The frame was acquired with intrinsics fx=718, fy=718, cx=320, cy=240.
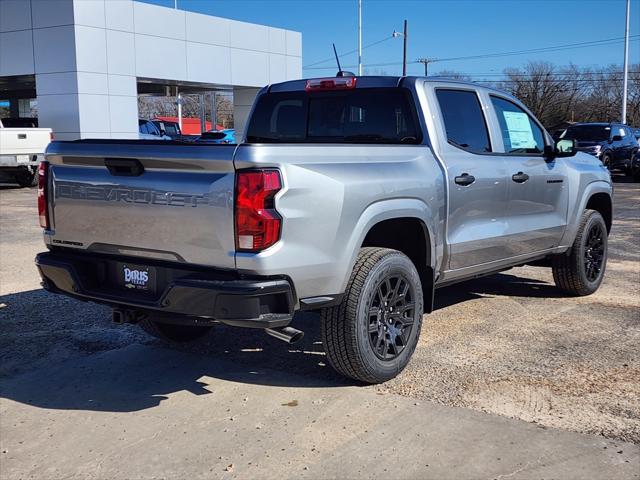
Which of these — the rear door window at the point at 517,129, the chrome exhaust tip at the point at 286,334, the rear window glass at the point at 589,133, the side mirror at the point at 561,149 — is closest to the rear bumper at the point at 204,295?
the chrome exhaust tip at the point at 286,334

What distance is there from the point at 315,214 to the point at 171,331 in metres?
2.06

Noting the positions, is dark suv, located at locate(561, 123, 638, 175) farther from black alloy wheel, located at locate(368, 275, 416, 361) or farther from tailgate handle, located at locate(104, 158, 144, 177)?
tailgate handle, located at locate(104, 158, 144, 177)

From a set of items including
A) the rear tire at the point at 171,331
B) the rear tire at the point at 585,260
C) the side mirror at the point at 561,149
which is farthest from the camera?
the rear tire at the point at 585,260

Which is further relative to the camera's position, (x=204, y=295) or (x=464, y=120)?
(x=464, y=120)

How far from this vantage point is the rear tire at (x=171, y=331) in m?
5.44

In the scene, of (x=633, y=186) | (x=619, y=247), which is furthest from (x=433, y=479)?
(x=633, y=186)

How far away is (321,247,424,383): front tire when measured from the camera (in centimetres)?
430

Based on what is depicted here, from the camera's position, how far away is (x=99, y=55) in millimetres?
22734

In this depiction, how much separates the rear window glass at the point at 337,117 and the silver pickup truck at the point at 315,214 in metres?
0.01

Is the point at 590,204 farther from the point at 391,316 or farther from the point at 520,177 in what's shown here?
the point at 391,316

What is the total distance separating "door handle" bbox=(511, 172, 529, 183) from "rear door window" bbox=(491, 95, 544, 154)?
23 cm

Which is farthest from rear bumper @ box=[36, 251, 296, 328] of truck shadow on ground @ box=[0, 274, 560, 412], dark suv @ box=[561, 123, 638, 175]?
dark suv @ box=[561, 123, 638, 175]

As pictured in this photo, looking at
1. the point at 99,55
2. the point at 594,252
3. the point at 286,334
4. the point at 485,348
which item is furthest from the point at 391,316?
the point at 99,55

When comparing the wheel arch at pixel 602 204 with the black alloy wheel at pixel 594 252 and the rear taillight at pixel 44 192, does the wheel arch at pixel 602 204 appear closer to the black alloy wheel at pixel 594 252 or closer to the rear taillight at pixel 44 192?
the black alloy wheel at pixel 594 252
